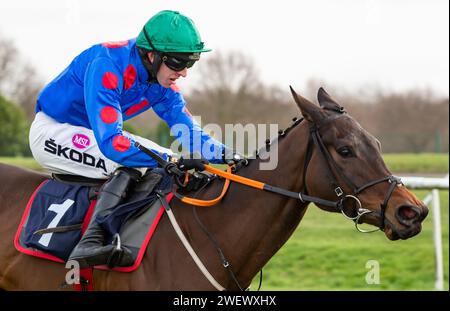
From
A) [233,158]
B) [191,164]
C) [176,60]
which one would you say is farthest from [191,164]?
[176,60]

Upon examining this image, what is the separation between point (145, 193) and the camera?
4.15 metres

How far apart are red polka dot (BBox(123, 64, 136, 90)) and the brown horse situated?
83cm

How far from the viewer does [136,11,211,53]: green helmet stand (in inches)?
159

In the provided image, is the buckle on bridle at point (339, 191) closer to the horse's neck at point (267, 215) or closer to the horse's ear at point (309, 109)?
the horse's neck at point (267, 215)

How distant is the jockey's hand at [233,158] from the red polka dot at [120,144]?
27.8 inches

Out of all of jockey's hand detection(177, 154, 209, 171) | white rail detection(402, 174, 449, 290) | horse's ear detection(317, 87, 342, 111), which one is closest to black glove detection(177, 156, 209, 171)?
jockey's hand detection(177, 154, 209, 171)

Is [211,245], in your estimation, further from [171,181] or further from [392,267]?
[392,267]

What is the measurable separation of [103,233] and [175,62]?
1.15 m

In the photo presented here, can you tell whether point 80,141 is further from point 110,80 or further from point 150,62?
point 150,62

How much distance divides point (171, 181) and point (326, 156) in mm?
1041

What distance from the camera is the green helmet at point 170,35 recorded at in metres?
4.05

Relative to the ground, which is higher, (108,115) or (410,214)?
(108,115)

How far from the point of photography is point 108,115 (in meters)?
3.96

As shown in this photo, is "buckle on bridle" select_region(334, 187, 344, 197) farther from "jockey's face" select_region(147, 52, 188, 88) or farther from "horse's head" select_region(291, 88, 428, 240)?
"jockey's face" select_region(147, 52, 188, 88)
